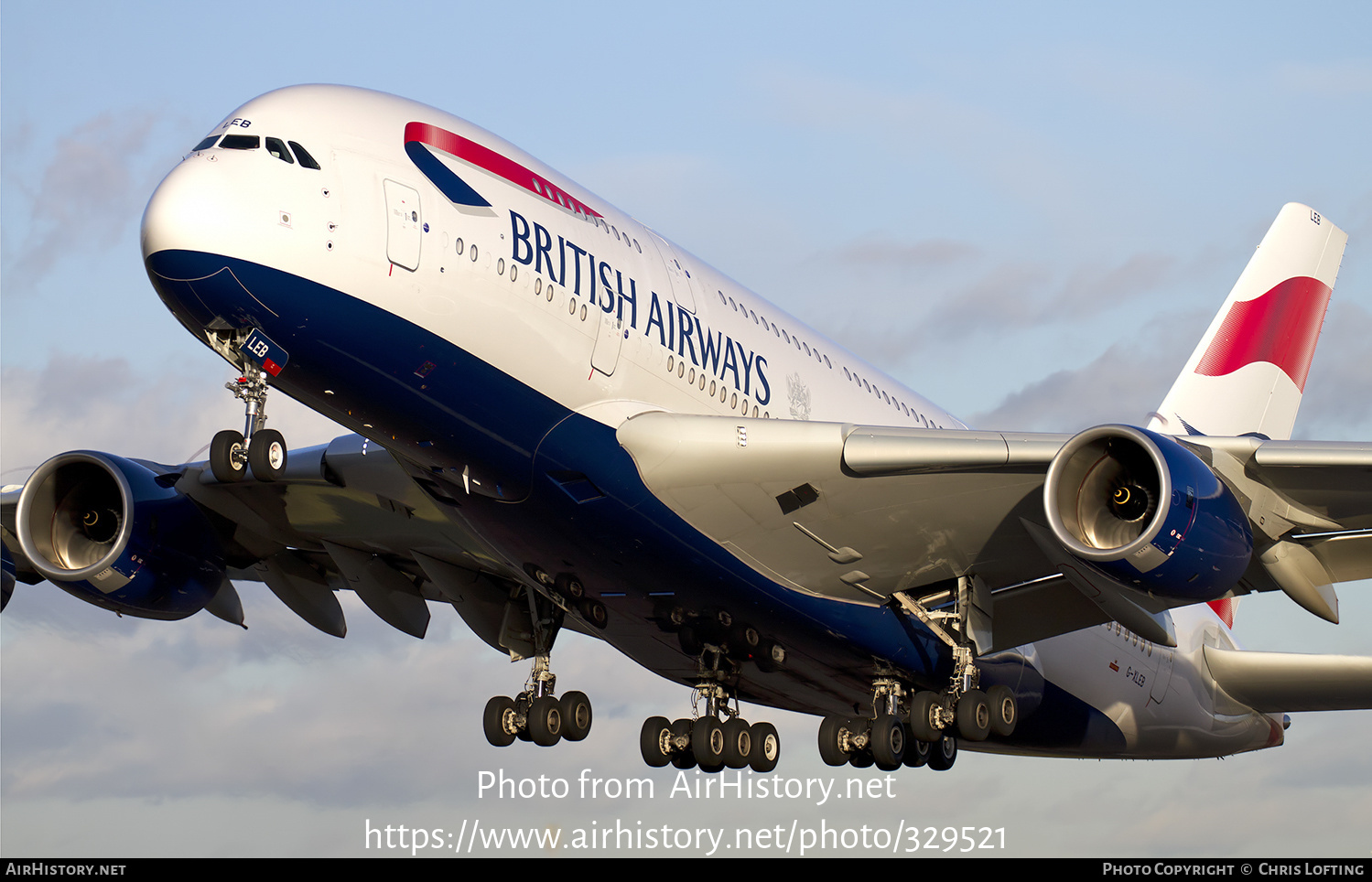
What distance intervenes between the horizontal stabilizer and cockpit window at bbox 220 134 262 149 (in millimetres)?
18922

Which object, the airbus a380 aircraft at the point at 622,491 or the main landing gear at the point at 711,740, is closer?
the airbus a380 aircraft at the point at 622,491

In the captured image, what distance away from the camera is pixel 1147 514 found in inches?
651

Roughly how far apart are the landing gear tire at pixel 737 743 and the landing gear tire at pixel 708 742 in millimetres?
62

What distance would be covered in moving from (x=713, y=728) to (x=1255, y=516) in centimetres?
848

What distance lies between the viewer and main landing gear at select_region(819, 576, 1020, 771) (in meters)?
20.3

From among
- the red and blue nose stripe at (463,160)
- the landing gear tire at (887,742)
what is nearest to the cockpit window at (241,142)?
the red and blue nose stripe at (463,160)

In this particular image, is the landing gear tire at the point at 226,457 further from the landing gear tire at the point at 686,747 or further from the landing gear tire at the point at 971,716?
the landing gear tire at the point at 971,716

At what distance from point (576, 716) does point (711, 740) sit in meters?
2.28

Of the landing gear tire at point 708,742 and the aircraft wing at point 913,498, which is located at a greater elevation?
the aircraft wing at point 913,498

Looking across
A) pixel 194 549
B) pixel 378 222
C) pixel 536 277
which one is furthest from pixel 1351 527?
pixel 194 549

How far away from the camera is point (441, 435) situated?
1697 cm

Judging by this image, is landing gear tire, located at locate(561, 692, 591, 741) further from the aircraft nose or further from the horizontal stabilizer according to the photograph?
the horizontal stabilizer

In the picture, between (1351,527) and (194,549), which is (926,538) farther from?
(194,549)

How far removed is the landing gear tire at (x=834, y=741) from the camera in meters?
21.5
